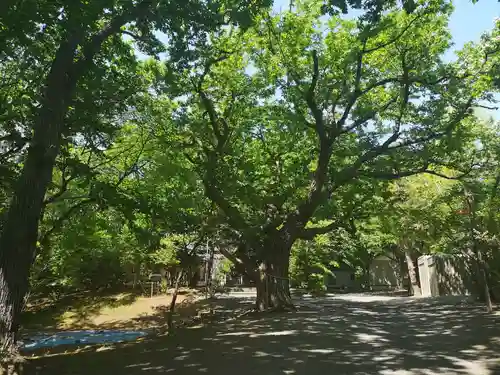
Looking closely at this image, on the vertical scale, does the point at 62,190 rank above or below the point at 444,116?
below

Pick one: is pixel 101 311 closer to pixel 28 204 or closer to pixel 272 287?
pixel 272 287

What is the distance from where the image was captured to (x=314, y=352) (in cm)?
695

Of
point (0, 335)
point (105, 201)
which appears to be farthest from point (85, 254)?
point (0, 335)

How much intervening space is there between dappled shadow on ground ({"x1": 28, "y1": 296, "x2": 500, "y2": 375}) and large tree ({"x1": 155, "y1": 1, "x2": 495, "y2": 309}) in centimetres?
427

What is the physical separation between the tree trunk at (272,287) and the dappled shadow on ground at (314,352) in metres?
3.53

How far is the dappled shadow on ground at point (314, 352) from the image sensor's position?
5809 mm

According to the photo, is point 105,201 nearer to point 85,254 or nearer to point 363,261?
point 85,254

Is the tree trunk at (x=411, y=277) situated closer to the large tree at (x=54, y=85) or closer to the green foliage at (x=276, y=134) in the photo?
the green foliage at (x=276, y=134)

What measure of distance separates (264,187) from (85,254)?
1072 centimetres

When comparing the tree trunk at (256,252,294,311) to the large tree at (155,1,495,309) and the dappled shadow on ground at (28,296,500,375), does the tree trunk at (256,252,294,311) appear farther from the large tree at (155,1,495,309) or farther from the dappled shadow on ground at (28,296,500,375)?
the dappled shadow on ground at (28,296,500,375)

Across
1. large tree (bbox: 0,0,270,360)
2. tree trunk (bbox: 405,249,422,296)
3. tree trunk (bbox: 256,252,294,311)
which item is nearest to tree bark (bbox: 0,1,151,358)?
large tree (bbox: 0,0,270,360)

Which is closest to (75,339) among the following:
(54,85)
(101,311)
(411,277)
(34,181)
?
(101,311)

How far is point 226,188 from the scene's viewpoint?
12.7 m

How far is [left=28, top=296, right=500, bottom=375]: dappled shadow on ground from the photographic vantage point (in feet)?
19.1
